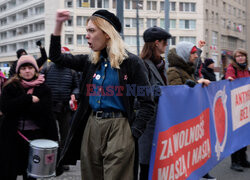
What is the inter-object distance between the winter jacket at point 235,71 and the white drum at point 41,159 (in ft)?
9.96

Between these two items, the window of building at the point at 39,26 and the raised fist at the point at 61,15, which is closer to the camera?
the raised fist at the point at 61,15

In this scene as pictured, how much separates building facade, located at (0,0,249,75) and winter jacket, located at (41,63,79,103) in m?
49.7

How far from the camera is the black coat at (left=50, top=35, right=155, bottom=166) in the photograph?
9.49ft

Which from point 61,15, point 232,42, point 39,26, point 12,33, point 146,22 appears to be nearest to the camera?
point 61,15

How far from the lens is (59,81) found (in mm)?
5980

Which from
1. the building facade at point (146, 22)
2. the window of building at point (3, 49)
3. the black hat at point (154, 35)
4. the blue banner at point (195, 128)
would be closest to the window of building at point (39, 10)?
the building facade at point (146, 22)

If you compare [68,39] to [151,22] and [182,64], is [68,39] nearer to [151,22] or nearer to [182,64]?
[151,22]

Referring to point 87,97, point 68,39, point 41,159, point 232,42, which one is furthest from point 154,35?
point 232,42

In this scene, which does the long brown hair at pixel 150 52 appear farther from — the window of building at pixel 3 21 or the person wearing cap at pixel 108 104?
the window of building at pixel 3 21

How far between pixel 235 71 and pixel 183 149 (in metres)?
2.43

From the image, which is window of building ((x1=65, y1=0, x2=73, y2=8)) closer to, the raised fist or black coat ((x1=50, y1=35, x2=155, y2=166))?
black coat ((x1=50, y1=35, x2=155, y2=166))

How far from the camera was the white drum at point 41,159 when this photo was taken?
Result: 376 cm

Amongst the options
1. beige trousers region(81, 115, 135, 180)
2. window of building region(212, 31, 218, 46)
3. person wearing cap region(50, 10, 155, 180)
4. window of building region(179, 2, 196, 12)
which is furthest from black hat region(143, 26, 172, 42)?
window of building region(179, 2, 196, 12)

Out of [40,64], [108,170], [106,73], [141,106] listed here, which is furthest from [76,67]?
[40,64]
